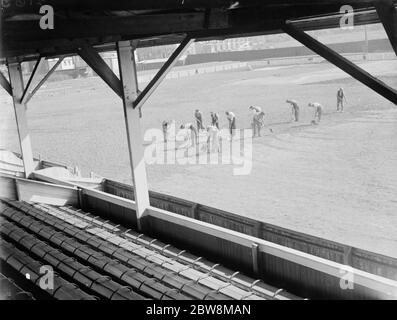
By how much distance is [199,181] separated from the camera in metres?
10.0

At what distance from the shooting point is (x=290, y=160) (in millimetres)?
11039

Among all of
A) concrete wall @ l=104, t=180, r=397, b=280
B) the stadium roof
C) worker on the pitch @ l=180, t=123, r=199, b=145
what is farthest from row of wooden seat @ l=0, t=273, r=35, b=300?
worker on the pitch @ l=180, t=123, r=199, b=145

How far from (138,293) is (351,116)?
1336 cm

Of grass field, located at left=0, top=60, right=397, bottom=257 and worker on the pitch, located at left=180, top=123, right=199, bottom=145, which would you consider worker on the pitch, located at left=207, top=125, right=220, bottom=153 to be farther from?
grass field, located at left=0, top=60, right=397, bottom=257

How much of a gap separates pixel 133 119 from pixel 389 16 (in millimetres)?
3270

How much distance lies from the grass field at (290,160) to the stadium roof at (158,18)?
3.82m

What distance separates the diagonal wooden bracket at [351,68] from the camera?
8.35 feet

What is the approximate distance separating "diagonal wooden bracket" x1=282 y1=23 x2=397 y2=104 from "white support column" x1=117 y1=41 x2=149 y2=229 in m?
2.38

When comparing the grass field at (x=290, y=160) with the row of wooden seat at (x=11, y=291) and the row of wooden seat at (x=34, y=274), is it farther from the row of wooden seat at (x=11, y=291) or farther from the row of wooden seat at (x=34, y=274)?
the row of wooden seat at (x=11, y=291)

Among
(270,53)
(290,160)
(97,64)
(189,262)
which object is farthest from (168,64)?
(270,53)

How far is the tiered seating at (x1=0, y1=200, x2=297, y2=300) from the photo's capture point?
13.0 feet

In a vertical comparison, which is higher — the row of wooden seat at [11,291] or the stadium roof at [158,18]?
the stadium roof at [158,18]

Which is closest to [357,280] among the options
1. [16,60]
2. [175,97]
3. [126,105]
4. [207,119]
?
[126,105]

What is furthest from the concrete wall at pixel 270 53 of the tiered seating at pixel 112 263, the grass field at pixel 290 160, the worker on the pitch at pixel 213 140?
the tiered seating at pixel 112 263
